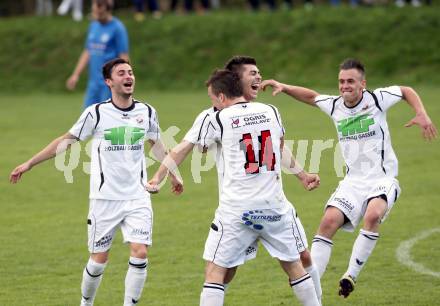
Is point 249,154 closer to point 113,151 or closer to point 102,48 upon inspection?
point 113,151

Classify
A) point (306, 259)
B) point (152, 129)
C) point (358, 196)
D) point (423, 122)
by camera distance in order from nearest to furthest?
point (306, 259) < point (423, 122) < point (152, 129) < point (358, 196)

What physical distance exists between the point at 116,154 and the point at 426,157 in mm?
10388

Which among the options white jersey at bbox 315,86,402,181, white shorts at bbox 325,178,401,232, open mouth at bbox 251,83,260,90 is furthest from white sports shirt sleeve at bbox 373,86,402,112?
open mouth at bbox 251,83,260,90

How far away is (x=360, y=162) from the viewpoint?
9.86 meters

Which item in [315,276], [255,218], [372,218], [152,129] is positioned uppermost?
[152,129]

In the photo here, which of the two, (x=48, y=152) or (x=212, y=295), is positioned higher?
(x=48, y=152)

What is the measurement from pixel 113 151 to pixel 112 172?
192 mm

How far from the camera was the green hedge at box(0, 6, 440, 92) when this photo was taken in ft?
101

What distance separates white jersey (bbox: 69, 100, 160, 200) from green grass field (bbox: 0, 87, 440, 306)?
1.23m

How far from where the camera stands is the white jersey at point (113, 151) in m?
9.21

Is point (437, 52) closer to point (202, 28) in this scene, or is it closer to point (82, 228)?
point (202, 28)

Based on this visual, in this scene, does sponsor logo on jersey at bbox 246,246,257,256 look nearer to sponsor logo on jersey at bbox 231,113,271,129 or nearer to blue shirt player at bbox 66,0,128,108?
sponsor logo on jersey at bbox 231,113,271,129

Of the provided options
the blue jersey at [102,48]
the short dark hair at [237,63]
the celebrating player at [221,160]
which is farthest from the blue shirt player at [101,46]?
the celebrating player at [221,160]

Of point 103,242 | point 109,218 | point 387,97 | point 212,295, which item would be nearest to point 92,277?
point 103,242
